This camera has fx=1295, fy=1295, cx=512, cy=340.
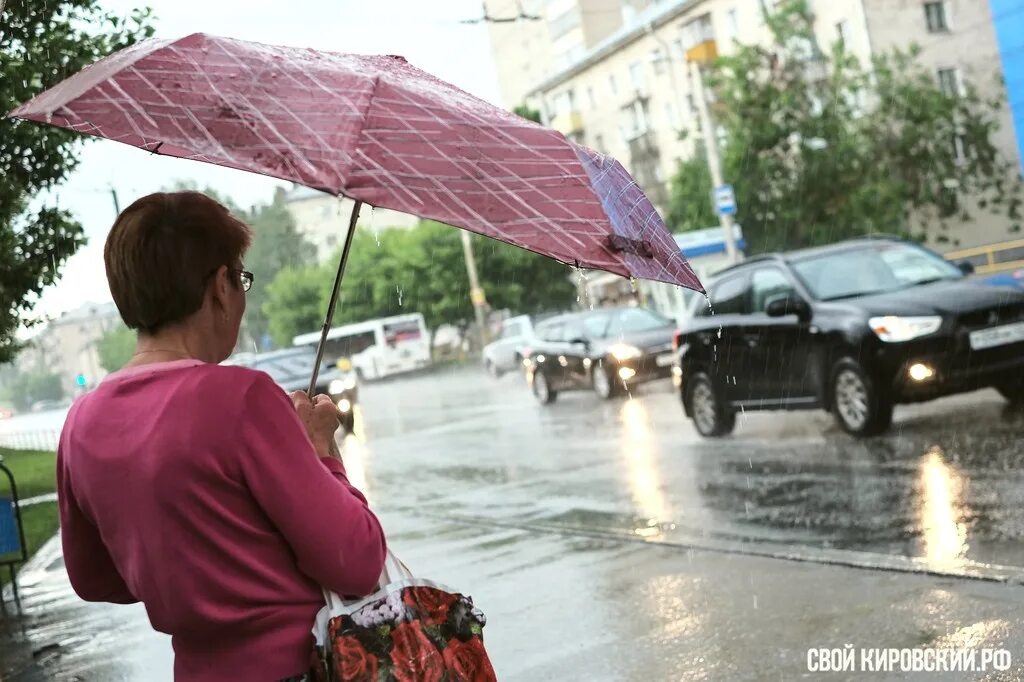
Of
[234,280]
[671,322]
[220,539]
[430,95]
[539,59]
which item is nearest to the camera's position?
[220,539]

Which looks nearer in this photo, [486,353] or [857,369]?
[857,369]

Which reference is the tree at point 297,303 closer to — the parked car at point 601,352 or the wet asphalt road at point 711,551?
the parked car at point 601,352

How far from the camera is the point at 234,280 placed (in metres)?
2.32

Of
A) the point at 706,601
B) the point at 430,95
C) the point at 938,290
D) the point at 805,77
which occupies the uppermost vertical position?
the point at 805,77

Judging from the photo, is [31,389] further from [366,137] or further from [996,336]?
[366,137]

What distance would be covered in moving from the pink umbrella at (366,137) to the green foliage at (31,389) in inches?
2165

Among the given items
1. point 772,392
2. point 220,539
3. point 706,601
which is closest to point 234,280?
point 220,539

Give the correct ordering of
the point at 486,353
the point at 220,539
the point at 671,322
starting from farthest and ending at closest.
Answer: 1. the point at 486,353
2. the point at 671,322
3. the point at 220,539

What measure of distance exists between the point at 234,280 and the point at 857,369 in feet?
30.3

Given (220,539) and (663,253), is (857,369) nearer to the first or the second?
(663,253)

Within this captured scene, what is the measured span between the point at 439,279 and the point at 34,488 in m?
41.7

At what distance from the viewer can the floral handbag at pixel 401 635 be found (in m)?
2.09

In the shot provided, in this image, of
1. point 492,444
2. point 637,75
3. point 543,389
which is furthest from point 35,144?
point 637,75

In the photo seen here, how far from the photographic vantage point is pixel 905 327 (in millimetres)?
10617
